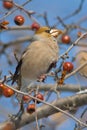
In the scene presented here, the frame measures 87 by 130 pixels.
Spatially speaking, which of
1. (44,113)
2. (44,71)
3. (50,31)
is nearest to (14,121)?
(44,113)

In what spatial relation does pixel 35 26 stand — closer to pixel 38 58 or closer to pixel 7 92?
pixel 38 58

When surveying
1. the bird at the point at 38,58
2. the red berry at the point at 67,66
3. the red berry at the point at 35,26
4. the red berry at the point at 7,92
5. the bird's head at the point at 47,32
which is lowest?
the red berry at the point at 7,92

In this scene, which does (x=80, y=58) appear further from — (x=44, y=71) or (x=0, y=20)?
(x=0, y=20)

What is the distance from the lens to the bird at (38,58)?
9.52 ft

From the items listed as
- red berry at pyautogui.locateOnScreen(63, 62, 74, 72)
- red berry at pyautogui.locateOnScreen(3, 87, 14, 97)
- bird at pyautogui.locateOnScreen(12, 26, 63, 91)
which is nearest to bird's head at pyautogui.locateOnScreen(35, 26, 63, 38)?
bird at pyautogui.locateOnScreen(12, 26, 63, 91)

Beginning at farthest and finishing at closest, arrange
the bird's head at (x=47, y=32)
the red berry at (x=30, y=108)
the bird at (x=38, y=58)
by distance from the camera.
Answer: the bird's head at (x=47, y=32)
the bird at (x=38, y=58)
the red berry at (x=30, y=108)

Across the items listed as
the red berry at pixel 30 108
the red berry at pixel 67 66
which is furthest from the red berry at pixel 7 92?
the red berry at pixel 67 66

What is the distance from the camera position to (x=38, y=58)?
2.98m

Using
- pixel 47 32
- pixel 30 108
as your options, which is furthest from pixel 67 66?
pixel 47 32

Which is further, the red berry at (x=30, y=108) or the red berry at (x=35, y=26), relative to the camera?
the red berry at (x=35, y=26)

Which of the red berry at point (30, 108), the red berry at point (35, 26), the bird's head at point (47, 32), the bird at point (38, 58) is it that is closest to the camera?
the red berry at point (30, 108)

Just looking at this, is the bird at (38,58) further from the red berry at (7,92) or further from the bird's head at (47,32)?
the red berry at (7,92)

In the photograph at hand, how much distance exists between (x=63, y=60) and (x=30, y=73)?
2.30 feet

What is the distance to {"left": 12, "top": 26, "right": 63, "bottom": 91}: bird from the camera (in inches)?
114
